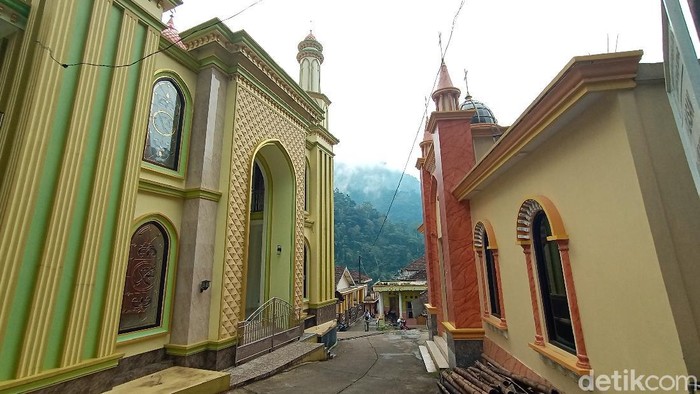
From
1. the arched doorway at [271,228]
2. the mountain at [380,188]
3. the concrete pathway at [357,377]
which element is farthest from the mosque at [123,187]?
the mountain at [380,188]

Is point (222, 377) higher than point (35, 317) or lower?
lower

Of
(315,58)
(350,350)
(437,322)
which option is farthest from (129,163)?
(315,58)

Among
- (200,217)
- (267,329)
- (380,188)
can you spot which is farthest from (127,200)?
(380,188)

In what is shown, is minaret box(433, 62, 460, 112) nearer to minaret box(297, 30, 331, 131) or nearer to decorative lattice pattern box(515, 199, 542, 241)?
decorative lattice pattern box(515, 199, 542, 241)

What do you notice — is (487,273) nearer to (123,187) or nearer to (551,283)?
(551,283)

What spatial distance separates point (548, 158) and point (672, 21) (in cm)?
253

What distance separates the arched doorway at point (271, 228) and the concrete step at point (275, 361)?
1511 millimetres

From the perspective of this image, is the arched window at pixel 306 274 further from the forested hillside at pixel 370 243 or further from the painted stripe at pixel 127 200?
the forested hillside at pixel 370 243

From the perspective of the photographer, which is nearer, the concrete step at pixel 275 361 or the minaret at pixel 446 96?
the concrete step at pixel 275 361

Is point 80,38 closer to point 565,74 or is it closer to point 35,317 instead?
point 35,317

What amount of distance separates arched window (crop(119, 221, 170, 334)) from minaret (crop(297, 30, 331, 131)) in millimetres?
9150

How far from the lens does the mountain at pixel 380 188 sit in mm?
135625

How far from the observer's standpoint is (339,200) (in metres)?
77.2

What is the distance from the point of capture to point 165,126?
661 centimetres
